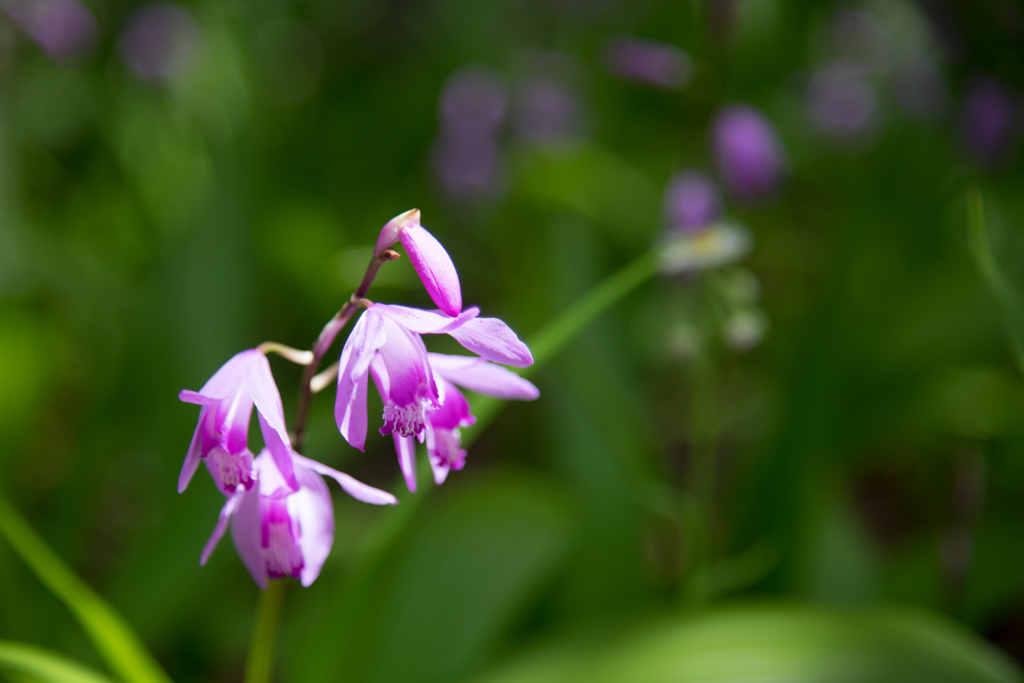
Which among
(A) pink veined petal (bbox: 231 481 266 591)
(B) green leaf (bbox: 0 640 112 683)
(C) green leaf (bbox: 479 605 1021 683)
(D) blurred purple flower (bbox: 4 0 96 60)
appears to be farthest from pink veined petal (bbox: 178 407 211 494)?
(D) blurred purple flower (bbox: 4 0 96 60)

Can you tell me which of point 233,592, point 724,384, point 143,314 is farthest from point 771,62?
point 233,592

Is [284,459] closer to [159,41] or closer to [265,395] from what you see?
[265,395]

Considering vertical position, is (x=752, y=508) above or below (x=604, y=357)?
below

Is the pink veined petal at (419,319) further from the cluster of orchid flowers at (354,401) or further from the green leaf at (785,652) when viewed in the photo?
the green leaf at (785,652)

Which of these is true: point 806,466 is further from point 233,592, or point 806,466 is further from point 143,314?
point 143,314

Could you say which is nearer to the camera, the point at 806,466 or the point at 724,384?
the point at 806,466

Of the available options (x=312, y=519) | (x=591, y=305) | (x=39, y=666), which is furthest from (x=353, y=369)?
(x=39, y=666)
